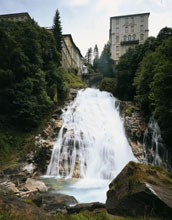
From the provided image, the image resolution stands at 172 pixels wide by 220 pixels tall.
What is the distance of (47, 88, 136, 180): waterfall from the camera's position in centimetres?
1288

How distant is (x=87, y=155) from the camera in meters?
14.2

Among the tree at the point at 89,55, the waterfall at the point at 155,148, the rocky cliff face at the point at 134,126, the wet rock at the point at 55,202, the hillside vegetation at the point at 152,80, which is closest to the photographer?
the wet rock at the point at 55,202

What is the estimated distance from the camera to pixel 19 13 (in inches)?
2175

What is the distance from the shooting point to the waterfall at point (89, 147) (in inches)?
507

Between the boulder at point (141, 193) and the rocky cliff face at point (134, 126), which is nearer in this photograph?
the boulder at point (141, 193)

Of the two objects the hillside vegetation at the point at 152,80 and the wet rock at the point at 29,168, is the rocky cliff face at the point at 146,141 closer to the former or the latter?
the hillside vegetation at the point at 152,80

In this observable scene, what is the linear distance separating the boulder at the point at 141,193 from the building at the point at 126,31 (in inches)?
2029

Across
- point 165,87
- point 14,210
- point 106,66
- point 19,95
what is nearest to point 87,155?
point 165,87

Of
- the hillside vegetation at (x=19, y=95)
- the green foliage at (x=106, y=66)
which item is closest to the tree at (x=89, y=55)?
the green foliage at (x=106, y=66)

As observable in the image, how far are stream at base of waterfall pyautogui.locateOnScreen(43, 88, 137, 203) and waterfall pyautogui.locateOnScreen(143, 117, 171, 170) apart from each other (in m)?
1.77

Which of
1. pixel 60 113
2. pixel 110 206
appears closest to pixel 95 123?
pixel 60 113

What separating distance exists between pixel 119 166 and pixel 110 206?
893 cm

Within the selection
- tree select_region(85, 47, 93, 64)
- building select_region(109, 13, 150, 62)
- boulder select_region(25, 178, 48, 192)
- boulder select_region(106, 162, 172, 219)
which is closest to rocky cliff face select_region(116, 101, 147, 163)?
boulder select_region(25, 178, 48, 192)

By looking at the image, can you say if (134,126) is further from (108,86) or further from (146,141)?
(108,86)
